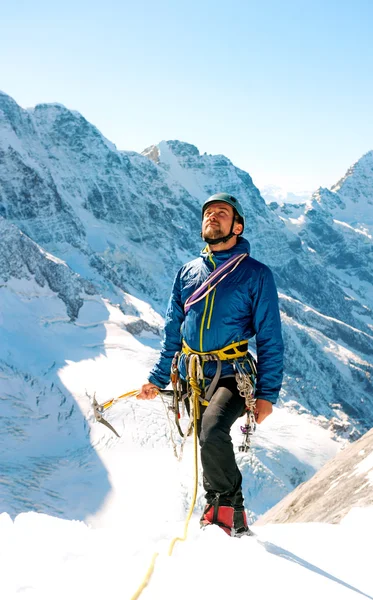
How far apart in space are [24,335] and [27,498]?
951 inches

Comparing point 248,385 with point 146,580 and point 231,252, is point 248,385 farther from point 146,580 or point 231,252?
point 146,580

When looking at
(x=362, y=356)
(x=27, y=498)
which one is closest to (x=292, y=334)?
(x=362, y=356)

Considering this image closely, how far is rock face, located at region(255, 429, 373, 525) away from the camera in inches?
232

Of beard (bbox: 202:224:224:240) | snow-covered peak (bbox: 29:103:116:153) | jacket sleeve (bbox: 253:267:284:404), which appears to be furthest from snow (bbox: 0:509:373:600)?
snow-covered peak (bbox: 29:103:116:153)

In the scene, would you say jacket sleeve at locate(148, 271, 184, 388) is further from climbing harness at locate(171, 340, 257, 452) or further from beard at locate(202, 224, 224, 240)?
beard at locate(202, 224, 224, 240)

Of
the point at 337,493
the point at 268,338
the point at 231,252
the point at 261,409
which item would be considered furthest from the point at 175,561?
the point at 337,493

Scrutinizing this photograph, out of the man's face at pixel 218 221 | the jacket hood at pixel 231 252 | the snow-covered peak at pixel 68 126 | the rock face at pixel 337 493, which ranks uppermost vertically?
the snow-covered peak at pixel 68 126

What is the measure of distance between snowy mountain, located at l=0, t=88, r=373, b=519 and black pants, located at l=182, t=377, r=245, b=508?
26.7 metres

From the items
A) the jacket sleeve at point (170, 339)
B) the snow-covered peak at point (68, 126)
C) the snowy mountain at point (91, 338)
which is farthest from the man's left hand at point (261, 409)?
the snow-covered peak at point (68, 126)

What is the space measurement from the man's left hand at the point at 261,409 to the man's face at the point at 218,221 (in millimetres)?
1695

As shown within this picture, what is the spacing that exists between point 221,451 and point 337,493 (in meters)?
3.68

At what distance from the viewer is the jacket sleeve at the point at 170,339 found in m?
5.18

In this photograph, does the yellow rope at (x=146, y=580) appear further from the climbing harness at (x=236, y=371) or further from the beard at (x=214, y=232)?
the beard at (x=214, y=232)

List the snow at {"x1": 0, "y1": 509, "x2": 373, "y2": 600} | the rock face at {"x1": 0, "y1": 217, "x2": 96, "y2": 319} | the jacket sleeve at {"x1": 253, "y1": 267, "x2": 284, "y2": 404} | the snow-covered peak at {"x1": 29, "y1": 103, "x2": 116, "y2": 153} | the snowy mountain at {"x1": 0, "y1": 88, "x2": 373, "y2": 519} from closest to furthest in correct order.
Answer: the snow at {"x1": 0, "y1": 509, "x2": 373, "y2": 600} < the jacket sleeve at {"x1": 253, "y1": 267, "x2": 284, "y2": 404} < the snowy mountain at {"x1": 0, "y1": 88, "x2": 373, "y2": 519} < the rock face at {"x1": 0, "y1": 217, "x2": 96, "y2": 319} < the snow-covered peak at {"x1": 29, "y1": 103, "x2": 116, "y2": 153}
